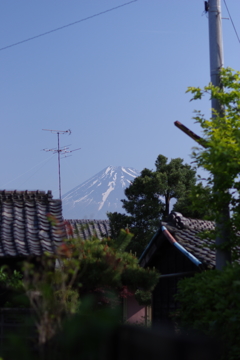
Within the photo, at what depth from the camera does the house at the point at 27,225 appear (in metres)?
9.59

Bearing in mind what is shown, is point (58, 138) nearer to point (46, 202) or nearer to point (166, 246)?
point (166, 246)

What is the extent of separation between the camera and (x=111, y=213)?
2295 cm

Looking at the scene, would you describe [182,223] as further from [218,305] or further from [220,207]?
[218,305]

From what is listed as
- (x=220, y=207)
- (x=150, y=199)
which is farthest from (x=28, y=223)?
(x=150, y=199)

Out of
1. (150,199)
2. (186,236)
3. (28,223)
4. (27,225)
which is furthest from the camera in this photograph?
(150,199)

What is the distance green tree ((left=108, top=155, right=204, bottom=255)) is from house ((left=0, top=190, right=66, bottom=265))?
1070 cm

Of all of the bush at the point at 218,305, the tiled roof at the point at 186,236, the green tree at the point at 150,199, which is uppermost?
the green tree at the point at 150,199

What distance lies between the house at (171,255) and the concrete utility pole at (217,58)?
4523 millimetres

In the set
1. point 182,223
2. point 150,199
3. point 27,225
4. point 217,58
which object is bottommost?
point 27,225

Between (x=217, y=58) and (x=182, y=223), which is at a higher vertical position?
(x=217, y=58)

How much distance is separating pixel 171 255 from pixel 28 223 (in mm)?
5787

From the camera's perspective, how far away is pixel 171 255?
48.4 ft

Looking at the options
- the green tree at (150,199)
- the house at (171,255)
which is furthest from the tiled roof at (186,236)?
the green tree at (150,199)

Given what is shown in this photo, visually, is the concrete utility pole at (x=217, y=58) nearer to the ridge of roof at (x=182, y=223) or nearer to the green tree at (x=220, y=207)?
the green tree at (x=220, y=207)
